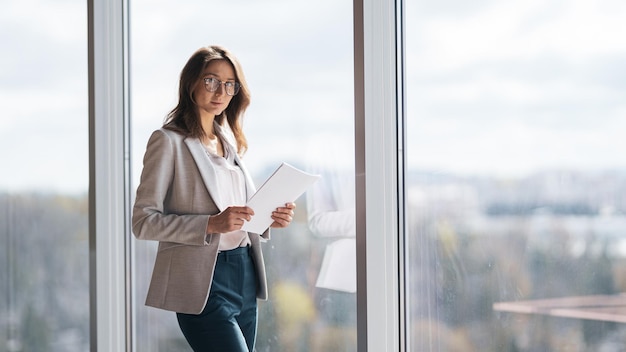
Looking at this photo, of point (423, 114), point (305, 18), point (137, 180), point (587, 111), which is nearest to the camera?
point (587, 111)

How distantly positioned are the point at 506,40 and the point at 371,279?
2.83 feet

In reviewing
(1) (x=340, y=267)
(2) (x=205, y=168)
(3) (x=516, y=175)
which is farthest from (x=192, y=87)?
(3) (x=516, y=175)

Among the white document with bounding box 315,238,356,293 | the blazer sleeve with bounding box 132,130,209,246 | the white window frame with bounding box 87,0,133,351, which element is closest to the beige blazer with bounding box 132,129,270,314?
the blazer sleeve with bounding box 132,130,209,246

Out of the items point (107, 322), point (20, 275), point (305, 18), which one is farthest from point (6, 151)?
point (305, 18)

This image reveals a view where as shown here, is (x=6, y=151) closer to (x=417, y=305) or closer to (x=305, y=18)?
(x=305, y=18)

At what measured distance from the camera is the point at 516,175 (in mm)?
2400

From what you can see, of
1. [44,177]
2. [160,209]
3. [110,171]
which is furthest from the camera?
[44,177]

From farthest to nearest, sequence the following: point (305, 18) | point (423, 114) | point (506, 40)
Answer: point (305, 18) < point (423, 114) < point (506, 40)

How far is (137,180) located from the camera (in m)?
3.39

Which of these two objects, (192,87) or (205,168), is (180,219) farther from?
(192,87)

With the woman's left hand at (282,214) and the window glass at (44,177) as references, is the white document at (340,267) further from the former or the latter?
the window glass at (44,177)

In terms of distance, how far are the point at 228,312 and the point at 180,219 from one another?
1.01ft

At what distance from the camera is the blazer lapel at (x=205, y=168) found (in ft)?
8.12

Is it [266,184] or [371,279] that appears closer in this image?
[266,184]
